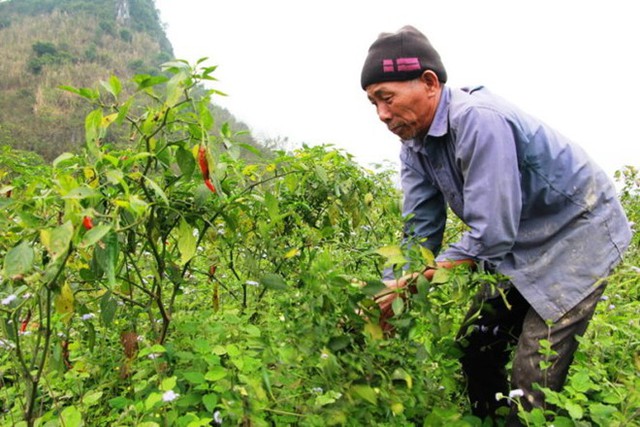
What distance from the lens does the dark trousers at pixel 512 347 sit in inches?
64.6

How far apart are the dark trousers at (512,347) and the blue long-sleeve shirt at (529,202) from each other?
6 cm

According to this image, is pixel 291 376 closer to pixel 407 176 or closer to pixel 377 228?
pixel 407 176

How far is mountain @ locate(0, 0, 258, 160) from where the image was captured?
33.4 meters

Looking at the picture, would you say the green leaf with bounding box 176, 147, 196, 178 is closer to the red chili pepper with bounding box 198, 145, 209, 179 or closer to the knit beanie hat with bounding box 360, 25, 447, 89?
the red chili pepper with bounding box 198, 145, 209, 179

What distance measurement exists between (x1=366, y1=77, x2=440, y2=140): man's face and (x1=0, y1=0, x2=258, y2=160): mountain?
2272cm

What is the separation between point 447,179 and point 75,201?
1.12m

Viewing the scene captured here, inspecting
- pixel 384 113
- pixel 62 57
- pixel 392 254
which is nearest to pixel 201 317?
pixel 392 254

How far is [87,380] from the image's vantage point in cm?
202

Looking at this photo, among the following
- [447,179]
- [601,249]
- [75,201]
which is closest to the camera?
[75,201]

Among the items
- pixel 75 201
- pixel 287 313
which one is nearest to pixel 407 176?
pixel 287 313

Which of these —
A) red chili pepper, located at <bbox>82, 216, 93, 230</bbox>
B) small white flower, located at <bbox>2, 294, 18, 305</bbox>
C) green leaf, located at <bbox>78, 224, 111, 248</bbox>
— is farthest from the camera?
small white flower, located at <bbox>2, 294, 18, 305</bbox>

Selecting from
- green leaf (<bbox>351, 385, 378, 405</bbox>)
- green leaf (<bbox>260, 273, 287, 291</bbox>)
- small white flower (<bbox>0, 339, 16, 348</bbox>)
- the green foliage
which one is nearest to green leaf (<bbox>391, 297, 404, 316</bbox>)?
the green foliage

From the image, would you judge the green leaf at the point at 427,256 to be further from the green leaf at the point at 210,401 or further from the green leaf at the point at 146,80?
the green leaf at the point at 146,80

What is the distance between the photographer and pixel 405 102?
166 centimetres
